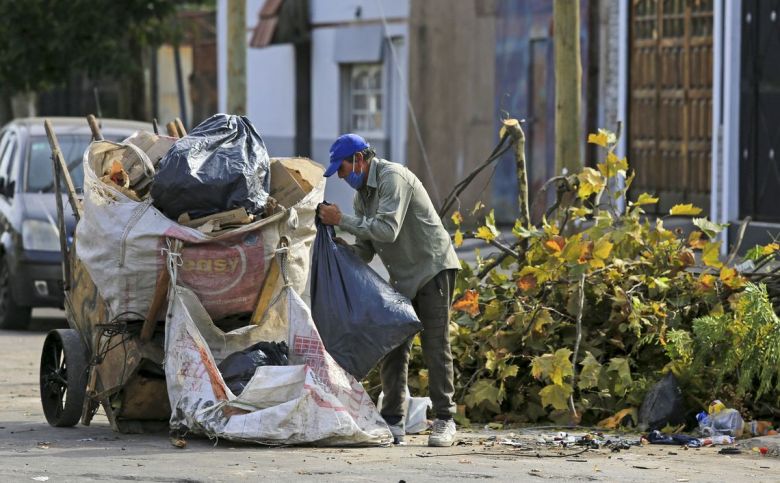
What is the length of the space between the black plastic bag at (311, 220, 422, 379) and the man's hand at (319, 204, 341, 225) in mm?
157

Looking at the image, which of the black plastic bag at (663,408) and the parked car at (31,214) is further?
the parked car at (31,214)

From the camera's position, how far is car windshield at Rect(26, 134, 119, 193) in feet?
45.5

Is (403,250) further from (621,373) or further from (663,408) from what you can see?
(663,408)

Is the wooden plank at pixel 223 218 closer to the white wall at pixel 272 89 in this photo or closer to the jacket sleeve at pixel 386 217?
the jacket sleeve at pixel 386 217

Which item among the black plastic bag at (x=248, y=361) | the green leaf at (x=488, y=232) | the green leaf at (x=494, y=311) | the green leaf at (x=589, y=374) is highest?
the green leaf at (x=488, y=232)

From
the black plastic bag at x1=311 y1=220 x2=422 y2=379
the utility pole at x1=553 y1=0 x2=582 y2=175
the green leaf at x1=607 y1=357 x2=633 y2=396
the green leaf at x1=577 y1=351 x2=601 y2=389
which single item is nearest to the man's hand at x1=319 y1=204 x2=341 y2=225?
the black plastic bag at x1=311 y1=220 x2=422 y2=379

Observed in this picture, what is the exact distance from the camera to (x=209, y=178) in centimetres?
834

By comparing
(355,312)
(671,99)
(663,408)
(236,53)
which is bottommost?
(663,408)

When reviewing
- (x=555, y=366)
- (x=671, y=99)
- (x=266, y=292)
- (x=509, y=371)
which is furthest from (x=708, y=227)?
(x=671, y=99)

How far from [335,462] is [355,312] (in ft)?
3.21

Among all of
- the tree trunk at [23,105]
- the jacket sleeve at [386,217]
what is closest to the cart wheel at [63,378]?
the jacket sleeve at [386,217]

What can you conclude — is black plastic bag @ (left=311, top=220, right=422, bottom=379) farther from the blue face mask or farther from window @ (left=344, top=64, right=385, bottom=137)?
window @ (left=344, top=64, right=385, bottom=137)

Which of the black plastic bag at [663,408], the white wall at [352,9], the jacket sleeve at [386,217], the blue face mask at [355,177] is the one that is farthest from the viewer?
the white wall at [352,9]

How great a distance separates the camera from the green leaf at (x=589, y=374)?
29.6 ft
